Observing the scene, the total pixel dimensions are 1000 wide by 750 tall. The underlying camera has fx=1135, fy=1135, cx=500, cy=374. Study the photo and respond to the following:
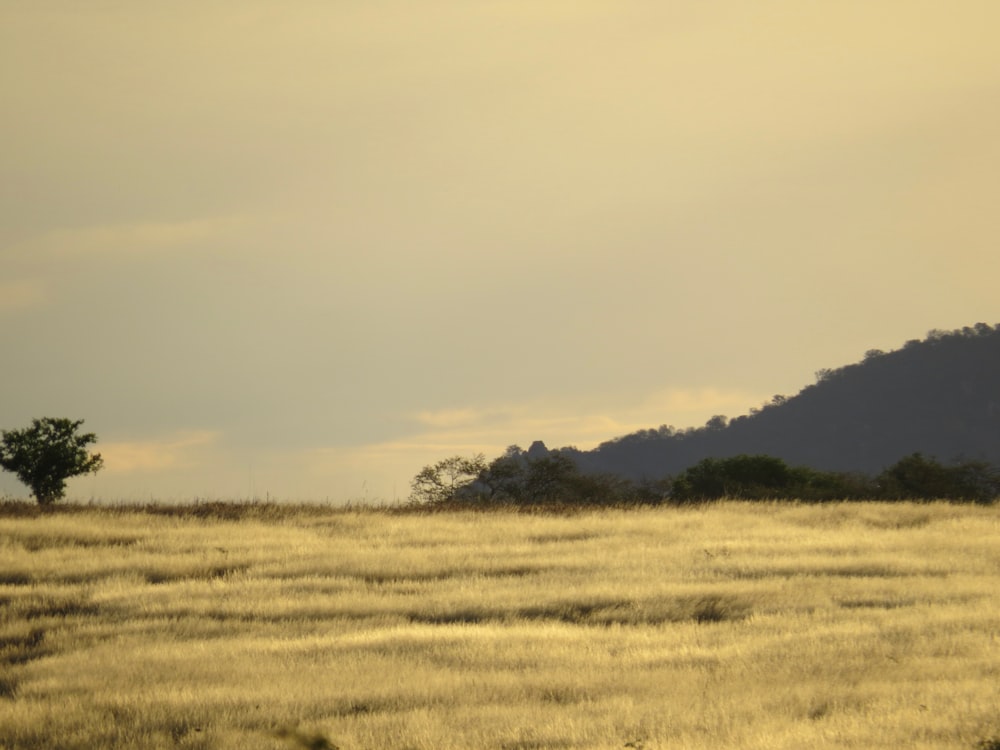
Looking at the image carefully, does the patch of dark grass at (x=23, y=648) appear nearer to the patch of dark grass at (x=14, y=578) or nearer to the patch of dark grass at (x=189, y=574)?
the patch of dark grass at (x=14, y=578)

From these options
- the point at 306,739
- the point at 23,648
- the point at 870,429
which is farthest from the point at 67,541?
the point at 870,429

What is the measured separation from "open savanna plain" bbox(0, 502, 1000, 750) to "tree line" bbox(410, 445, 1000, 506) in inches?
716

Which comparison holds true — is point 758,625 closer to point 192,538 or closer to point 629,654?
point 629,654

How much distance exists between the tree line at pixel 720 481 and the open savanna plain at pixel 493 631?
59.7 ft

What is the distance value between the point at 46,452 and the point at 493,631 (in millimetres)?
31040

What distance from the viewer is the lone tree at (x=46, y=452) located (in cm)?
4291

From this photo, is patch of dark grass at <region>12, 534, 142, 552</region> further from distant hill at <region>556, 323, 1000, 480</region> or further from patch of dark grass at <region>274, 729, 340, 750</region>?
distant hill at <region>556, 323, 1000, 480</region>

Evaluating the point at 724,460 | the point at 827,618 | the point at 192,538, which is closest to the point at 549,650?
the point at 827,618

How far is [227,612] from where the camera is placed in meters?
19.2

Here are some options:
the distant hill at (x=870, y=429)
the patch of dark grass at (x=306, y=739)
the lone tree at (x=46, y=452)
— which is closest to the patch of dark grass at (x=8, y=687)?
the patch of dark grass at (x=306, y=739)

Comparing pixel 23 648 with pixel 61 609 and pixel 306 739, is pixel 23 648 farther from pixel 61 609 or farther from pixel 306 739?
pixel 306 739

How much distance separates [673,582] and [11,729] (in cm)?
1248

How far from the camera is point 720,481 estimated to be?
163 ft

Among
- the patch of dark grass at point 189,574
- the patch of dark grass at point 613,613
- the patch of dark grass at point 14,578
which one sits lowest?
the patch of dark grass at point 613,613
